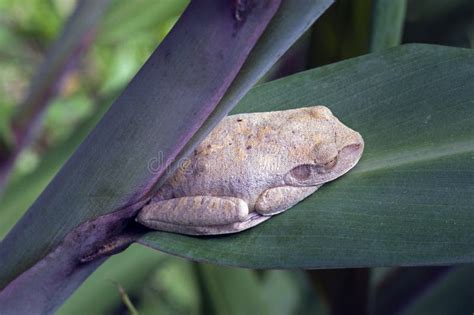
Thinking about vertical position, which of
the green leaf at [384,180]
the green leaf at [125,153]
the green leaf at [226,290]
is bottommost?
the green leaf at [226,290]

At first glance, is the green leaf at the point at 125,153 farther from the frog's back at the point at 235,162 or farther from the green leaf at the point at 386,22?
the green leaf at the point at 386,22

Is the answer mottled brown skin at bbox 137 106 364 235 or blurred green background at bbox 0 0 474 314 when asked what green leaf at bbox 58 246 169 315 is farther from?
mottled brown skin at bbox 137 106 364 235

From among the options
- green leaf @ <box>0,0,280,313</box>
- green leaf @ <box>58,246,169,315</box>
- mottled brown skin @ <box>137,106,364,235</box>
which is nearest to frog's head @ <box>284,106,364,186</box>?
mottled brown skin @ <box>137,106,364,235</box>

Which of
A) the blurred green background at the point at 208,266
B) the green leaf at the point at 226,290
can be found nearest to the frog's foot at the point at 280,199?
the blurred green background at the point at 208,266

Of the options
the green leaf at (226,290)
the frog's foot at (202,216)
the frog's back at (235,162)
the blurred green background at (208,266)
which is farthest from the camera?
the green leaf at (226,290)

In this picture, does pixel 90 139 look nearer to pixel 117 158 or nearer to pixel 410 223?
pixel 117 158

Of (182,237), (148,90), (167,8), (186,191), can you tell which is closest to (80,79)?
(167,8)

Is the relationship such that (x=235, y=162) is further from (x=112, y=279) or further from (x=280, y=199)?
(x=112, y=279)

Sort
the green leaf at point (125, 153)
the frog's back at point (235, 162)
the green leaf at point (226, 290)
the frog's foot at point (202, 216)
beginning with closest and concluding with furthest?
the green leaf at point (125, 153) < the frog's foot at point (202, 216) < the frog's back at point (235, 162) < the green leaf at point (226, 290)
